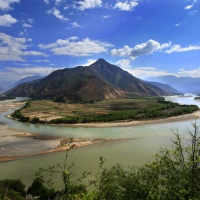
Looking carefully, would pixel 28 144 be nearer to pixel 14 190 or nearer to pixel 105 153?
pixel 105 153

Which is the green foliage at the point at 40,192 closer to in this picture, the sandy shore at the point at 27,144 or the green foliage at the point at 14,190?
the green foliage at the point at 14,190

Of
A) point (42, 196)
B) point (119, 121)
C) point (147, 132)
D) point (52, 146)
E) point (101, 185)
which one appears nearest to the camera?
point (101, 185)

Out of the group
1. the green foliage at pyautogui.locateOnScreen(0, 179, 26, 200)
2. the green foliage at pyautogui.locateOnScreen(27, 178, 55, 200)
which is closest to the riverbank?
the green foliage at pyautogui.locateOnScreen(27, 178, 55, 200)

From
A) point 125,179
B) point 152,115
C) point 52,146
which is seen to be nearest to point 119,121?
point 152,115

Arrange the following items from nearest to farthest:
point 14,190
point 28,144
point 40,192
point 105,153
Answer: point 40,192 < point 14,190 < point 105,153 < point 28,144

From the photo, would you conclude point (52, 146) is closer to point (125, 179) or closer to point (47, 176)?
point (47, 176)

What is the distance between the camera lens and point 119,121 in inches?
3511

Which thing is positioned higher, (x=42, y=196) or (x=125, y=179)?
(x=125, y=179)

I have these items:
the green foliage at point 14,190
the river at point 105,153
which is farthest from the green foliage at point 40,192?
the river at point 105,153

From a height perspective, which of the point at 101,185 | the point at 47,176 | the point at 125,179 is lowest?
the point at 47,176

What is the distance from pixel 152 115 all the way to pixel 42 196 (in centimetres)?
7668

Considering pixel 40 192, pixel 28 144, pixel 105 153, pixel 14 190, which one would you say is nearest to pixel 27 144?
pixel 28 144

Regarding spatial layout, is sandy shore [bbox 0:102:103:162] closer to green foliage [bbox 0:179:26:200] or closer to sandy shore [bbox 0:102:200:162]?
sandy shore [bbox 0:102:200:162]

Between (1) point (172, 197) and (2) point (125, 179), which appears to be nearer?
(1) point (172, 197)
